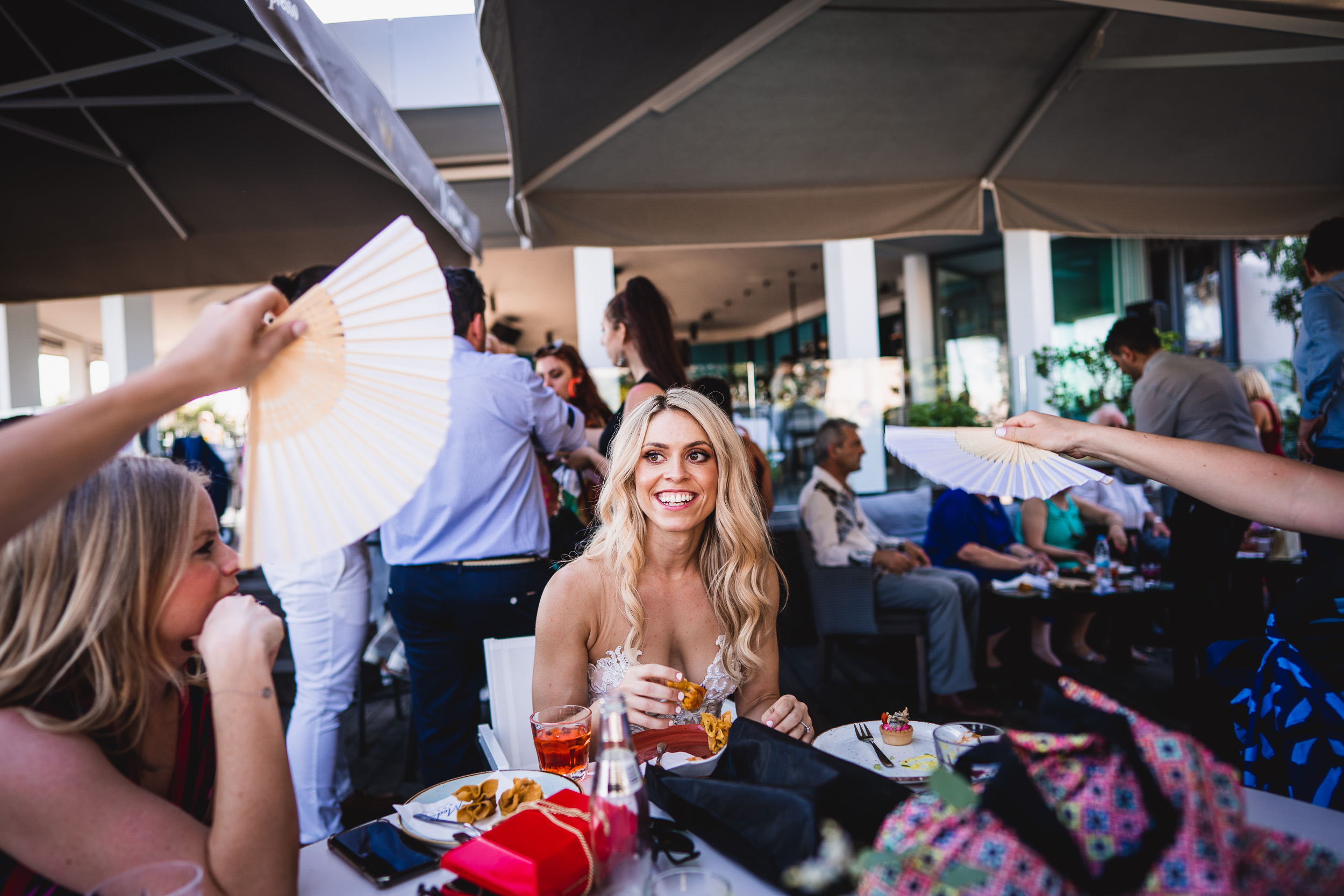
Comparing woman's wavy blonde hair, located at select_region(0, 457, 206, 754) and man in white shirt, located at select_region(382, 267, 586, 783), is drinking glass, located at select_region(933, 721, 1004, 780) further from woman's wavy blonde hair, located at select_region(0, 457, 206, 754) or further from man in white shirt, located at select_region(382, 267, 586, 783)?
man in white shirt, located at select_region(382, 267, 586, 783)

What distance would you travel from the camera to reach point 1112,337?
467cm

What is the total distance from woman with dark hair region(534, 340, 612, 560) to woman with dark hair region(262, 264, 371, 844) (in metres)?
0.77

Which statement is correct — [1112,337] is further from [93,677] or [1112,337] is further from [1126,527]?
[93,677]

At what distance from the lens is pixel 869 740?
57.0 inches

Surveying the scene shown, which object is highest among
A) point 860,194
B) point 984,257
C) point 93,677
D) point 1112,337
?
point 984,257

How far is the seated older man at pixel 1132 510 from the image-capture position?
552 cm

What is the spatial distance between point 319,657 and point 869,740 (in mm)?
2046

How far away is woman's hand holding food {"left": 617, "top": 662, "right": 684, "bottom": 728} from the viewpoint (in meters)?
1.48

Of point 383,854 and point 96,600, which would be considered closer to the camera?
point 96,600

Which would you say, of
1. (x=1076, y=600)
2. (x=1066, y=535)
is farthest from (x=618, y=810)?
(x=1066, y=535)

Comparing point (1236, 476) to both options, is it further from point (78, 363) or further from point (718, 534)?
point (78, 363)

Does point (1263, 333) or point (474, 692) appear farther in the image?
point (1263, 333)

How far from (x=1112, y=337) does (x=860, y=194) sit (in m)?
2.41

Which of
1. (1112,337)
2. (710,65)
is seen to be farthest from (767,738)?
(1112,337)
